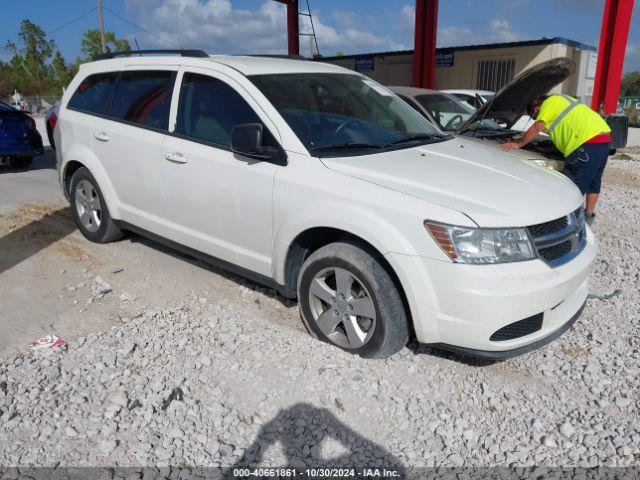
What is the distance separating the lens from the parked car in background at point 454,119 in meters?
6.49

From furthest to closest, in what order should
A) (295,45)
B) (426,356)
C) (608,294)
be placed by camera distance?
(295,45) < (608,294) < (426,356)

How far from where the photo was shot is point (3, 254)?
17.5 feet

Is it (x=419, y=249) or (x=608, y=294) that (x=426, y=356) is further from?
(x=608, y=294)

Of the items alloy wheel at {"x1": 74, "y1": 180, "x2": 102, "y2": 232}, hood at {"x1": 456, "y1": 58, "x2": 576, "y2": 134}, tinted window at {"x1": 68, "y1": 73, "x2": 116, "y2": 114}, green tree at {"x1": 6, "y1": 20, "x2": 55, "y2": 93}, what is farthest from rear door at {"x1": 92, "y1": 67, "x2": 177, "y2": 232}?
green tree at {"x1": 6, "y1": 20, "x2": 55, "y2": 93}

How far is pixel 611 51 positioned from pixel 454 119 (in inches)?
318

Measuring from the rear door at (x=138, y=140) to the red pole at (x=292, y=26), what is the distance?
17169 millimetres

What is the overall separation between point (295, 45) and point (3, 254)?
18008 mm

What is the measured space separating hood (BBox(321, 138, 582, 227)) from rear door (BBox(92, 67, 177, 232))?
5.65 feet

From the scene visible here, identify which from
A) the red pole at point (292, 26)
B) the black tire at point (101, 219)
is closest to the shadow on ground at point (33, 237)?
the black tire at point (101, 219)

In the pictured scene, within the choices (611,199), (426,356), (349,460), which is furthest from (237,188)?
(611,199)

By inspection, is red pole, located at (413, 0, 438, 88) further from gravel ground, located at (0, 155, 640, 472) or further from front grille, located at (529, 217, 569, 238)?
front grille, located at (529, 217, 569, 238)

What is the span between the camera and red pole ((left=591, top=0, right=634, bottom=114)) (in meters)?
Result: 13.5

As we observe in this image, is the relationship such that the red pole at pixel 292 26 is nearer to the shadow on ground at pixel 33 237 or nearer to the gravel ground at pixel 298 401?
the shadow on ground at pixel 33 237

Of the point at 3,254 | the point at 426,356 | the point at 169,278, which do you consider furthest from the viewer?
the point at 3,254
